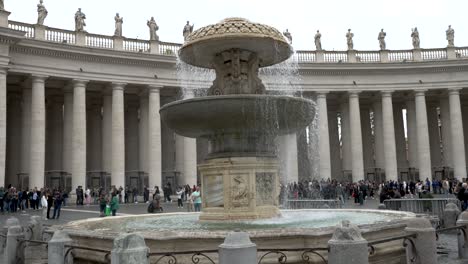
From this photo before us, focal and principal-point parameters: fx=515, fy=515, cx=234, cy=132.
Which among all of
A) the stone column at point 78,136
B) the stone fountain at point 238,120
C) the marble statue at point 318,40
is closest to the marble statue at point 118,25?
the stone column at point 78,136

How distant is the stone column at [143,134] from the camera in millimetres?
52938

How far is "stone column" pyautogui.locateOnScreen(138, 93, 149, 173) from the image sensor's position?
174 ft

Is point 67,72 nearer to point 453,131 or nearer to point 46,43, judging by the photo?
point 46,43

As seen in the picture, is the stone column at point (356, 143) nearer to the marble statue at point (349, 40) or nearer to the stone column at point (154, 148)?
the marble statue at point (349, 40)

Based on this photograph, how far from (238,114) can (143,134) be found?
41.0 metres

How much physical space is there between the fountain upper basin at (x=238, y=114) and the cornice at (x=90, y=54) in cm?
3453

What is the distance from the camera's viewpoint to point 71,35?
48.0m

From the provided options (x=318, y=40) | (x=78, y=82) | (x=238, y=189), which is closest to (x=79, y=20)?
(x=78, y=82)

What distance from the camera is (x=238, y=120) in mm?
13430

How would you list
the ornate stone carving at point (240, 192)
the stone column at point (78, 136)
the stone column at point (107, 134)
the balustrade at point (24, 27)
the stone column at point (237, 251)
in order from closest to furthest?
the stone column at point (237, 251) → the ornate stone carving at point (240, 192) → the balustrade at point (24, 27) → the stone column at point (78, 136) → the stone column at point (107, 134)

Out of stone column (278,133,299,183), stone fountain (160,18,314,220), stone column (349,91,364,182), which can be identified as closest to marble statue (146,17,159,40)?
stone column (278,133,299,183)

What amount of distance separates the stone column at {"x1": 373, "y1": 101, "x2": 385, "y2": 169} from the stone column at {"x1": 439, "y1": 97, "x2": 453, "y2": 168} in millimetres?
7299

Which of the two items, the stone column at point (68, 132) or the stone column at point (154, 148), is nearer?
the stone column at point (68, 132)

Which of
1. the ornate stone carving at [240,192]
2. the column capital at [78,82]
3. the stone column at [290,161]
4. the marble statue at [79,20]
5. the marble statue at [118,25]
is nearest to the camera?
the ornate stone carving at [240,192]
